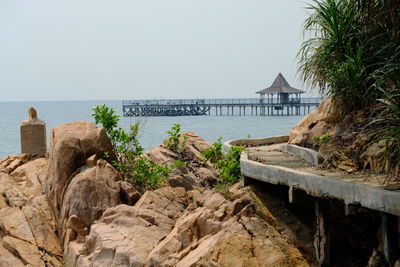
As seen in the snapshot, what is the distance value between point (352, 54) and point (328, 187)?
495 centimetres

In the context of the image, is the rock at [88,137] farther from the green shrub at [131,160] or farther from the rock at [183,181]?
the rock at [183,181]

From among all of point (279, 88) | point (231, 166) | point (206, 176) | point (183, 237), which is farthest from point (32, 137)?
point (279, 88)

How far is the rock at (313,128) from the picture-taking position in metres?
18.4

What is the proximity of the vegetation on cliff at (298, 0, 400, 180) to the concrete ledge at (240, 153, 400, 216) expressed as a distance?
6.66ft

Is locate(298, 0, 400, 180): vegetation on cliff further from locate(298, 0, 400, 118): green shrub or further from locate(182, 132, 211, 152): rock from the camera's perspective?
locate(182, 132, 211, 152): rock

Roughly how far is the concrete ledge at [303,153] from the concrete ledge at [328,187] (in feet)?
4.47

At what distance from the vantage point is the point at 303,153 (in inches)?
671

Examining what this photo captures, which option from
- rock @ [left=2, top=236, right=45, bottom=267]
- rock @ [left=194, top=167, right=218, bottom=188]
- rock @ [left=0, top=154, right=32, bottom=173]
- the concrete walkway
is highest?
the concrete walkway

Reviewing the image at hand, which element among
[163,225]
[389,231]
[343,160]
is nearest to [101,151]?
[163,225]

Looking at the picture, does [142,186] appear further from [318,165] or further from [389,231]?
[389,231]

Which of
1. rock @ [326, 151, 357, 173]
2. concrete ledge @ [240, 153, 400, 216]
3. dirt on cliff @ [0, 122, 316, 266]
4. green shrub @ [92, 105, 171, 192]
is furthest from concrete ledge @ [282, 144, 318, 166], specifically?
green shrub @ [92, 105, 171, 192]

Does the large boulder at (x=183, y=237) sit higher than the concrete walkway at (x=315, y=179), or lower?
lower

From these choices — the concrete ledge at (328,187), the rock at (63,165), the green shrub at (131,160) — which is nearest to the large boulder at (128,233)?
the green shrub at (131,160)

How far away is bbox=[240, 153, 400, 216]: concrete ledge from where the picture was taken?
10805mm
